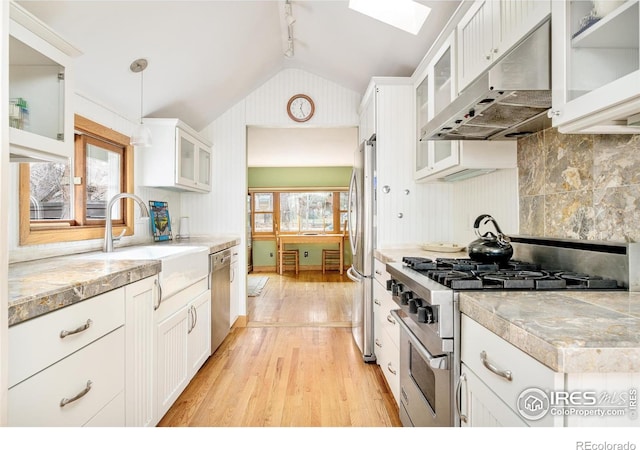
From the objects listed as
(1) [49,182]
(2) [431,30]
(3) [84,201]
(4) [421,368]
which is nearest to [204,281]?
(3) [84,201]

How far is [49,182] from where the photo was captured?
2.06 meters

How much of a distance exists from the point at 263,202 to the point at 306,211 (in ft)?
3.24

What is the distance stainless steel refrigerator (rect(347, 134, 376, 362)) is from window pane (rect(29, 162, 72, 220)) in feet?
6.77

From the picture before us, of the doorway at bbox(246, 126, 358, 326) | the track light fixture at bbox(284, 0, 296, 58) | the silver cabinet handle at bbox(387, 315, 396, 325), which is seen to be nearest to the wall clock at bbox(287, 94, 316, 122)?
the doorway at bbox(246, 126, 358, 326)

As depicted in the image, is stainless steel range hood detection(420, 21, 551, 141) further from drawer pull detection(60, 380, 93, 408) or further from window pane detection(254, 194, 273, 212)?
window pane detection(254, 194, 273, 212)

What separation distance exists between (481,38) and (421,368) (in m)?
1.53

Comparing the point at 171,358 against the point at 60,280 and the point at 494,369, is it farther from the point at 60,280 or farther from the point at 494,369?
the point at 494,369

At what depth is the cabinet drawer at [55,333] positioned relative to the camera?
94 cm

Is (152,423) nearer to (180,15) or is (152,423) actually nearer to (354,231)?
(354,231)

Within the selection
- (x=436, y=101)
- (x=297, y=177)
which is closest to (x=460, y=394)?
(x=436, y=101)

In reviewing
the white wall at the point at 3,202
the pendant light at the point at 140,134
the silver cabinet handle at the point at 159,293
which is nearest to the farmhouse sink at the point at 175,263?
the silver cabinet handle at the point at 159,293

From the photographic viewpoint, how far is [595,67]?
103cm

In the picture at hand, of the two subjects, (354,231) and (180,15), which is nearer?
(180,15)

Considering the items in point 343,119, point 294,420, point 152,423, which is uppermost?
point 343,119
